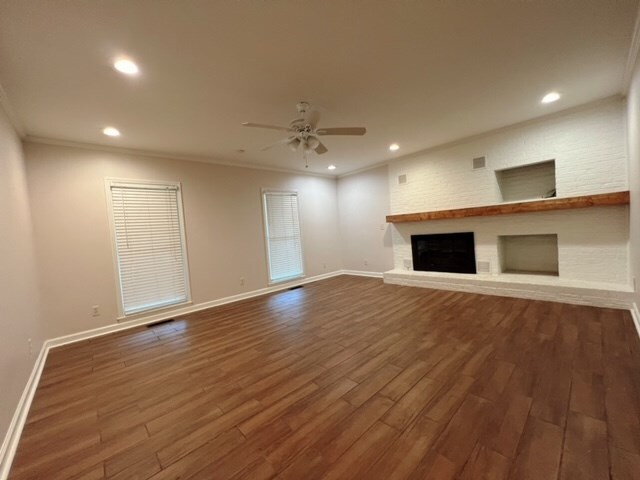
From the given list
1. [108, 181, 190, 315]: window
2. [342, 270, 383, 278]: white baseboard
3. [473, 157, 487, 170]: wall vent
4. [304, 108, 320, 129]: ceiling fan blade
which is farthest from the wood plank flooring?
[342, 270, 383, 278]: white baseboard

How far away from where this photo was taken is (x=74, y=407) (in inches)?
79.9

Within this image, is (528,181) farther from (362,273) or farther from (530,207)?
(362,273)

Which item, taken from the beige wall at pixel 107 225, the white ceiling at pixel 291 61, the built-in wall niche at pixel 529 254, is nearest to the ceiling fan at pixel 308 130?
the white ceiling at pixel 291 61

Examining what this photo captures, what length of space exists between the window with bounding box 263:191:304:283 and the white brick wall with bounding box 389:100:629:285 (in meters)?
3.10

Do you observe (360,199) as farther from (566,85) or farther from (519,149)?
(566,85)

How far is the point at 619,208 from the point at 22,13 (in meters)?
6.12

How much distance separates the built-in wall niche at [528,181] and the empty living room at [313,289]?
41 mm

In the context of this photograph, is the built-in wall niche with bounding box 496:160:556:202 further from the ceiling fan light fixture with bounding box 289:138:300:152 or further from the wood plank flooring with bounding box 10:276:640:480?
the ceiling fan light fixture with bounding box 289:138:300:152

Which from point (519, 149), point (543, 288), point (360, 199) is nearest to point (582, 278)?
point (543, 288)

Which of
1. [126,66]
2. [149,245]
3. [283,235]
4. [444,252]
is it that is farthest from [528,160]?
[149,245]

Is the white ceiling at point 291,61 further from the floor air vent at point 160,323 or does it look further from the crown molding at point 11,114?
the floor air vent at point 160,323

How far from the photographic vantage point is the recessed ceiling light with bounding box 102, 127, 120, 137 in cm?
321

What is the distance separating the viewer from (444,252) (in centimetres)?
510

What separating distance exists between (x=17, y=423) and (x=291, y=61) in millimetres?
3377
